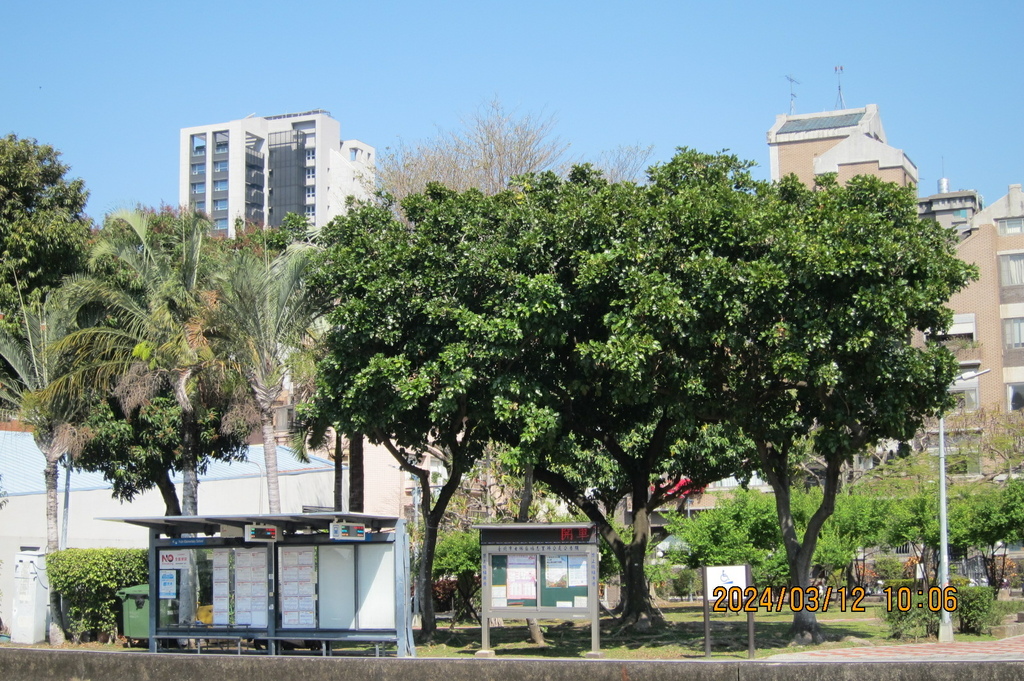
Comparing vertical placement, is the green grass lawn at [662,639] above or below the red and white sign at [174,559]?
below

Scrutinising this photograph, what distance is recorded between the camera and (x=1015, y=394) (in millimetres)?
57219

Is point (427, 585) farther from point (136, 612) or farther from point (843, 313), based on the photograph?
point (843, 313)

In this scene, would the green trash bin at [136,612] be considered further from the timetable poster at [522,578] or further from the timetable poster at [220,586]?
the timetable poster at [522,578]

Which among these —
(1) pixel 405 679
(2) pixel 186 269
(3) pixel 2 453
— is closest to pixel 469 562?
(2) pixel 186 269

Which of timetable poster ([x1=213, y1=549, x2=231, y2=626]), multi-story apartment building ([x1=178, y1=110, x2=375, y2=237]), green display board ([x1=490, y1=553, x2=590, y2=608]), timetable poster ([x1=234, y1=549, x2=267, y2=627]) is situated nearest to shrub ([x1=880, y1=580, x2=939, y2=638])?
green display board ([x1=490, y1=553, x2=590, y2=608])

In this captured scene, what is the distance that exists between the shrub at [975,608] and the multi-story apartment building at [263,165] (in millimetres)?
101317

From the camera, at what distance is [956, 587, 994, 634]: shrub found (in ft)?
68.6

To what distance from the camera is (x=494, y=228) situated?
62.5ft

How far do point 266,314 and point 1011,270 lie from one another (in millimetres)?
48864

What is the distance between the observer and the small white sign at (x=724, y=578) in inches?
615

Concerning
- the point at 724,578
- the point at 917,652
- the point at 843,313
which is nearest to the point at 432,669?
the point at 724,578

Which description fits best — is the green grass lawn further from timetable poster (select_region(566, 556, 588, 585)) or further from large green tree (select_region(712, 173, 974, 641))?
timetable poster (select_region(566, 556, 588, 585))

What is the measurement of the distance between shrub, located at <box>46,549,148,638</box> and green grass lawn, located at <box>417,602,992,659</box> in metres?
6.13

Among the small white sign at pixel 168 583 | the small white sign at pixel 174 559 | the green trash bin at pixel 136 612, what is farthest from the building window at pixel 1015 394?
the small white sign at pixel 168 583
